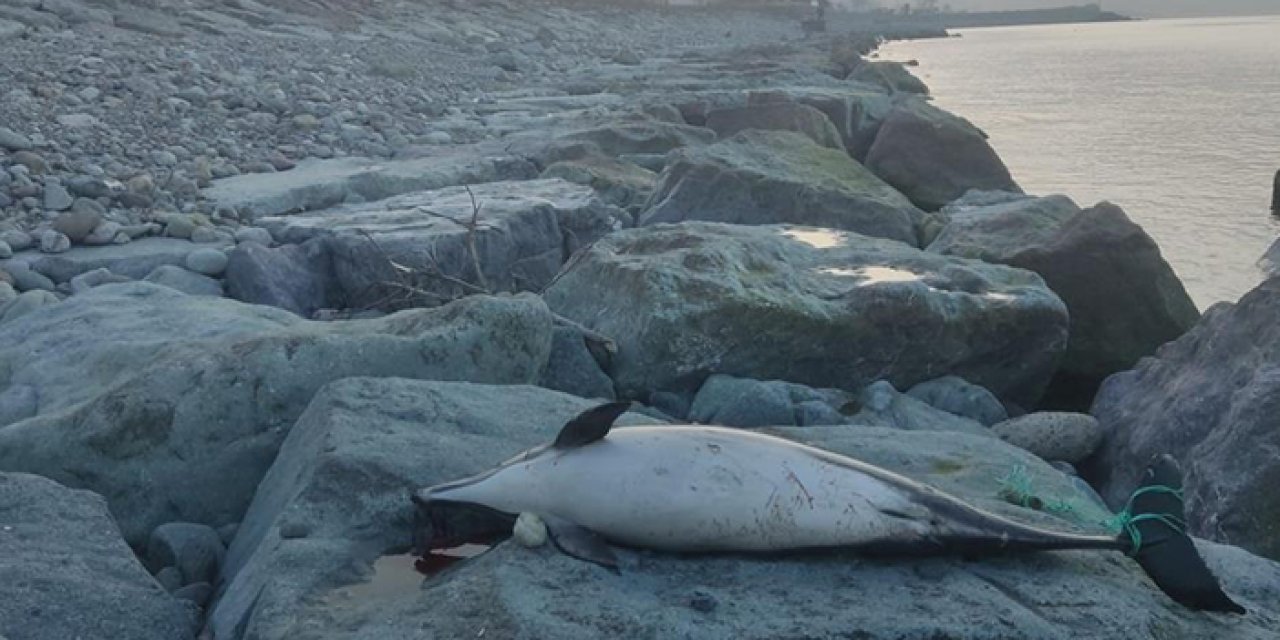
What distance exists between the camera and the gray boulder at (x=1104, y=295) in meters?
7.03

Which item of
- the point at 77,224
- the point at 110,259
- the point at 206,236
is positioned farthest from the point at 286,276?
the point at 77,224

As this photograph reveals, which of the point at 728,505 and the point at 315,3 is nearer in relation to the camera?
the point at 728,505

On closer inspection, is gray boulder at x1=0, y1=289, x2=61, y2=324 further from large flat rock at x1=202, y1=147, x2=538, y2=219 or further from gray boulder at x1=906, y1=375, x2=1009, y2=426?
gray boulder at x1=906, y1=375, x2=1009, y2=426

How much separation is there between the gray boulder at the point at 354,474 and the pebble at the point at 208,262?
3282 millimetres

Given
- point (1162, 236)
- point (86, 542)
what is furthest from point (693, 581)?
point (1162, 236)

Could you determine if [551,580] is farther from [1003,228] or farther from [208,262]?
[1003,228]

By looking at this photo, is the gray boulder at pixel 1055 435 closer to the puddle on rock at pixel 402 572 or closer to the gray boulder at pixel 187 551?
the puddle on rock at pixel 402 572

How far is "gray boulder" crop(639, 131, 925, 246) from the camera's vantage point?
8773 millimetres

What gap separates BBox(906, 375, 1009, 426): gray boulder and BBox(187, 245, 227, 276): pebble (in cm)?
390

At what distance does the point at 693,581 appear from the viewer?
3.01 meters

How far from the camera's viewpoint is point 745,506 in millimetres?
3191

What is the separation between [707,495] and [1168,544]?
3.99 ft

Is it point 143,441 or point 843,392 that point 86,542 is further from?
point 843,392

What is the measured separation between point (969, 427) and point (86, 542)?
3.79 m
